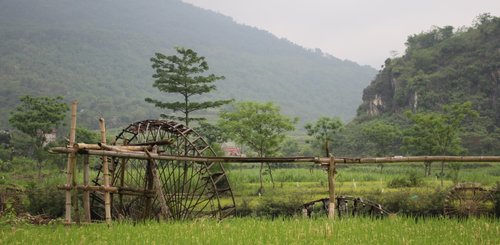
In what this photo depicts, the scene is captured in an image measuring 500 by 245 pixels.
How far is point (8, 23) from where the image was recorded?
153 meters

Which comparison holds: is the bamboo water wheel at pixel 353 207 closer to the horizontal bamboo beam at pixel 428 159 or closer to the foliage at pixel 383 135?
the horizontal bamboo beam at pixel 428 159

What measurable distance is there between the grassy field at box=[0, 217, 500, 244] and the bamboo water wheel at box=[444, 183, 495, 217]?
341 cm

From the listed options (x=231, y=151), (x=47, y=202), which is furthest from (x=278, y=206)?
(x=231, y=151)

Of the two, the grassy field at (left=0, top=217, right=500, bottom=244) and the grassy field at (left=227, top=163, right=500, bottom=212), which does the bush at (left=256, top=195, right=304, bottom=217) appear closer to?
the grassy field at (left=227, top=163, right=500, bottom=212)

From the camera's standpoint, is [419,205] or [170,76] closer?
[419,205]

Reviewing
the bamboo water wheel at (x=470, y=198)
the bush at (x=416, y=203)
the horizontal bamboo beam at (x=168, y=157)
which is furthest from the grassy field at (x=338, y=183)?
the horizontal bamboo beam at (x=168, y=157)

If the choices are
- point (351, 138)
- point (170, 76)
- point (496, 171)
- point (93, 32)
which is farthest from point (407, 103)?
point (93, 32)

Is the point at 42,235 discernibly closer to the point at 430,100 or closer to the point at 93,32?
the point at 430,100

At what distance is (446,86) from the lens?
204ft

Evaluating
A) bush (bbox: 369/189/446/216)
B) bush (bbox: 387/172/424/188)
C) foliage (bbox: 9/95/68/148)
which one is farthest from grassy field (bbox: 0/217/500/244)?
foliage (bbox: 9/95/68/148)

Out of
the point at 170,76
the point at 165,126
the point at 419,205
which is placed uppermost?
the point at 170,76

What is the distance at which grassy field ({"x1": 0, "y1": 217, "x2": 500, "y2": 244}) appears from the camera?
743cm

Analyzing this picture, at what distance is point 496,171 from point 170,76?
75.0 feet

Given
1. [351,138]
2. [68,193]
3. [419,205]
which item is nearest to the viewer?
[68,193]
